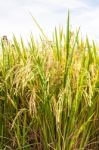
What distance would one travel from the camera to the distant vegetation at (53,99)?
3.91 meters

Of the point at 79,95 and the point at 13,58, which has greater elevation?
the point at 13,58

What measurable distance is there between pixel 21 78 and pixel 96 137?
895 mm

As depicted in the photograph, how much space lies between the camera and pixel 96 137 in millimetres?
4164

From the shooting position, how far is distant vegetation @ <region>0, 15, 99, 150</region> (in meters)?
3.91

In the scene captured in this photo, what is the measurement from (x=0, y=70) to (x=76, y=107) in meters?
0.95

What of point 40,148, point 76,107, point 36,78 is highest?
point 36,78

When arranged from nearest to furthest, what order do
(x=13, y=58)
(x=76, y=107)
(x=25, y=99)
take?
(x=76, y=107) → (x=25, y=99) → (x=13, y=58)

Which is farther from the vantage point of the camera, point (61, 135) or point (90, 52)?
point (90, 52)

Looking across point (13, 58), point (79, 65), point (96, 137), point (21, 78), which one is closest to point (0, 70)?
point (13, 58)

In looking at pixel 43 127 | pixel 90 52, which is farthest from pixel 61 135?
pixel 90 52

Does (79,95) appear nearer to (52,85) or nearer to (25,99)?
(52,85)

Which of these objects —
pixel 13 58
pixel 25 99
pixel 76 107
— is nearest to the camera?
pixel 76 107

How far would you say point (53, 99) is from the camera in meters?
3.88

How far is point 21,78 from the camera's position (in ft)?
13.1
